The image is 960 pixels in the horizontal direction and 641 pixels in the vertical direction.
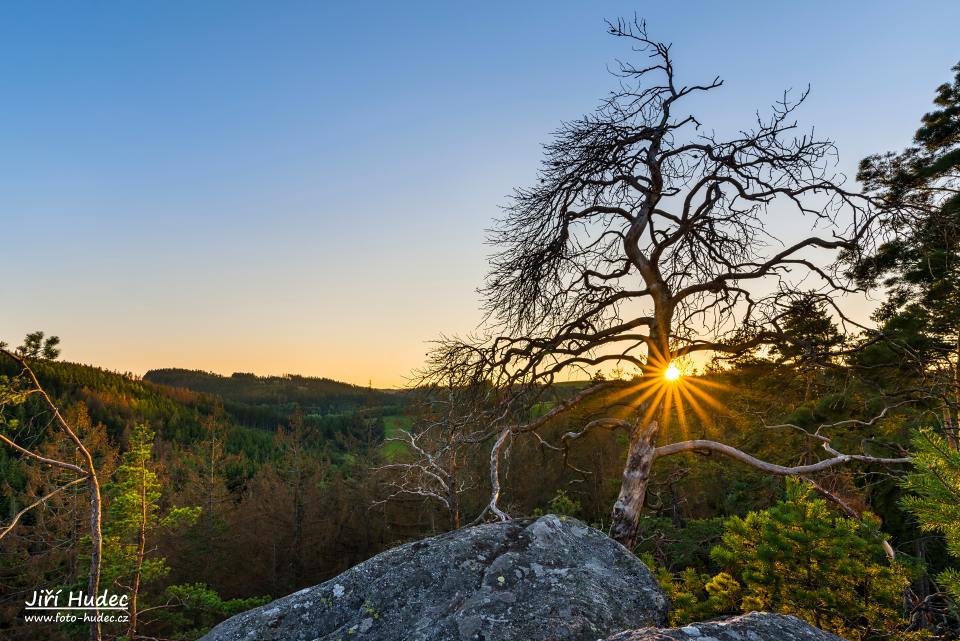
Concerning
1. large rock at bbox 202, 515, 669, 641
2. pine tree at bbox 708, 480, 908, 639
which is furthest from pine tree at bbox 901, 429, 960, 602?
large rock at bbox 202, 515, 669, 641

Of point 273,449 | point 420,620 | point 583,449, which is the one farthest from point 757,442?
point 273,449

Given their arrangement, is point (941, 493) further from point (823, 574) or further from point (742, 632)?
point (823, 574)

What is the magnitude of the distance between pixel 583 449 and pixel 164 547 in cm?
2958

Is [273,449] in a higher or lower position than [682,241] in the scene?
lower

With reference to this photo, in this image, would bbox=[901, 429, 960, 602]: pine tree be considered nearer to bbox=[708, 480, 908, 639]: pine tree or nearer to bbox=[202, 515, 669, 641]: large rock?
bbox=[708, 480, 908, 639]: pine tree

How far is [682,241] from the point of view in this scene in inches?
272

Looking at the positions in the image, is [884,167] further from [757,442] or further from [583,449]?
[583,449]

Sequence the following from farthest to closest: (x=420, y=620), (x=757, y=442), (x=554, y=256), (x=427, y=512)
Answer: (x=427, y=512)
(x=757, y=442)
(x=554, y=256)
(x=420, y=620)

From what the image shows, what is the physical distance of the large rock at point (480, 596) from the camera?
371cm

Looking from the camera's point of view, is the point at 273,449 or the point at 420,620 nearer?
the point at 420,620

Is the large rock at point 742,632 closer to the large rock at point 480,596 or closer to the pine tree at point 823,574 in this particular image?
the large rock at point 480,596

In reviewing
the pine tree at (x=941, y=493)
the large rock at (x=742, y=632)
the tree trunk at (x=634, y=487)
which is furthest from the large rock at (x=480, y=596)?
the pine tree at (x=941, y=493)

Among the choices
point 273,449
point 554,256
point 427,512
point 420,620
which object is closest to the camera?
point 420,620

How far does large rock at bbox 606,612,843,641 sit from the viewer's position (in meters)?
2.53
